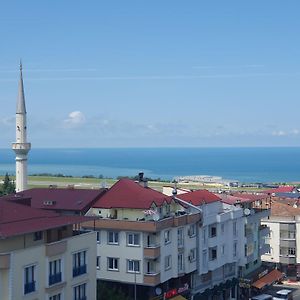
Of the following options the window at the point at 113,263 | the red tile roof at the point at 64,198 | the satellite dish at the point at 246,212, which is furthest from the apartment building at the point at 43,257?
the satellite dish at the point at 246,212

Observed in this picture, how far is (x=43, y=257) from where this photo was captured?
95.6 ft

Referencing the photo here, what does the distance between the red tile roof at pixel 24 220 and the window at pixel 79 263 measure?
5.86ft

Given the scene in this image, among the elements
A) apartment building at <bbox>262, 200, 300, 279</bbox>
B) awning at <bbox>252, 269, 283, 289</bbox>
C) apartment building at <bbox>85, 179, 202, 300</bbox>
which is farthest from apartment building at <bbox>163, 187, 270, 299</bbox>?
apartment building at <bbox>262, 200, 300, 279</bbox>

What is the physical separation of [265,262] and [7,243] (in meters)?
37.2

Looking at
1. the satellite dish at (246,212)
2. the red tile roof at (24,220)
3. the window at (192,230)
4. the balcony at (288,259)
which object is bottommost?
the balcony at (288,259)

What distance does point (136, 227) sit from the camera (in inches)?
1543

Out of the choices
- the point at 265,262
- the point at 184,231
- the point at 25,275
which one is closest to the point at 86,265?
the point at 25,275

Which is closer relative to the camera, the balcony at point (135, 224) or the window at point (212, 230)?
the balcony at point (135, 224)

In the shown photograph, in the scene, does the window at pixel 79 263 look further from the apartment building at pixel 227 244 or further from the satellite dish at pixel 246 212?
the satellite dish at pixel 246 212

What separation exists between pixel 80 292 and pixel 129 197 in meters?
9.94

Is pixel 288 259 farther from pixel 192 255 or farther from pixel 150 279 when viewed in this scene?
pixel 150 279

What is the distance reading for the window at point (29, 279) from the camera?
2819 cm

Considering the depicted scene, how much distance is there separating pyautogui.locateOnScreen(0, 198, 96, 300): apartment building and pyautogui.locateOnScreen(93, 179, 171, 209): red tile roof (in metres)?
7.37

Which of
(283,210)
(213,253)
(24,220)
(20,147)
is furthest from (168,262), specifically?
(20,147)
